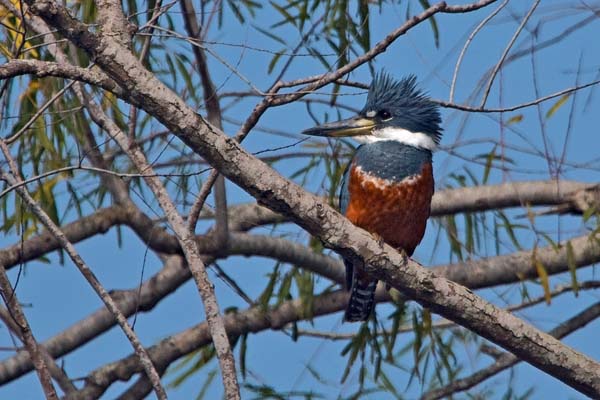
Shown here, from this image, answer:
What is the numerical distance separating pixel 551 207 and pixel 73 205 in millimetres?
1836

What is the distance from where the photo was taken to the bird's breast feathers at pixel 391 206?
386 centimetres

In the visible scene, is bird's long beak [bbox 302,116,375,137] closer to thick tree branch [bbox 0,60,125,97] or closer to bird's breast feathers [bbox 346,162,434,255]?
bird's breast feathers [bbox 346,162,434,255]

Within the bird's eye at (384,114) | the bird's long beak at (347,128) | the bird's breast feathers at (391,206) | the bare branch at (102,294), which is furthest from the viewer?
the bird's eye at (384,114)

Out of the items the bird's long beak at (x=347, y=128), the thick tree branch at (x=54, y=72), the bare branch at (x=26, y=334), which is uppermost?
the bird's long beak at (x=347, y=128)

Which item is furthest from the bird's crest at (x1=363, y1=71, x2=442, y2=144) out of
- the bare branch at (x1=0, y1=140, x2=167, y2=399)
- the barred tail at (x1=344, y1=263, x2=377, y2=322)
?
the bare branch at (x1=0, y1=140, x2=167, y2=399)

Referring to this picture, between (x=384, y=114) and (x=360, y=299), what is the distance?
26.7 inches

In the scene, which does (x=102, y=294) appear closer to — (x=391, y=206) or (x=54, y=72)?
(x=54, y=72)

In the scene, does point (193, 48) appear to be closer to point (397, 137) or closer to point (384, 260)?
point (397, 137)

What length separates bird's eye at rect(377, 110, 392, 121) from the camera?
4.17 metres

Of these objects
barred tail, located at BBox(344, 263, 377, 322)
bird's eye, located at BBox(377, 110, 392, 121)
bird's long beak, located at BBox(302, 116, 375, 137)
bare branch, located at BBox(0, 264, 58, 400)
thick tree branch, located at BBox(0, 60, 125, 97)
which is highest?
bird's eye, located at BBox(377, 110, 392, 121)

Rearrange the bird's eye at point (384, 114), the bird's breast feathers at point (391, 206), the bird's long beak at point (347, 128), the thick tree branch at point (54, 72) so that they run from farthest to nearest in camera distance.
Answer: the bird's eye at point (384, 114) → the bird's long beak at point (347, 128) → the bird's breast feathers at point (391, 206) → the thick tree branch at point (54, 72)

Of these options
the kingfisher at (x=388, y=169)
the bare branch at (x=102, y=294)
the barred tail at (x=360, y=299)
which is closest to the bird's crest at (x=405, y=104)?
the kingfisher at (x=388, y=169)

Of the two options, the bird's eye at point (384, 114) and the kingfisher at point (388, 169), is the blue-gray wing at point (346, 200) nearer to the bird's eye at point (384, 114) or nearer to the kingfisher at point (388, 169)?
the kingfisher at point (388, 169)

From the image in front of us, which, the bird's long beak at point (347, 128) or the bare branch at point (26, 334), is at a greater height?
the bird's long beak at point (347, 128)
